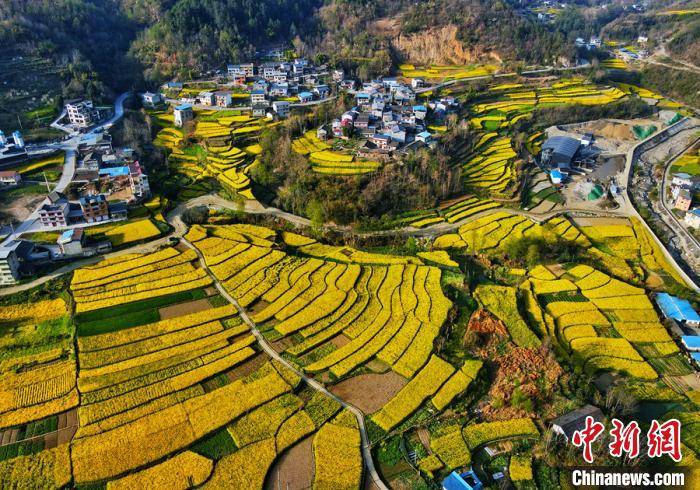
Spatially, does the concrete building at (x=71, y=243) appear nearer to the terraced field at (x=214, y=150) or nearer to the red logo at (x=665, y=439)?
the terraced field at (x=214, y=150)

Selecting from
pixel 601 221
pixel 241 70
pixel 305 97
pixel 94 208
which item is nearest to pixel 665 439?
pixel 601 221

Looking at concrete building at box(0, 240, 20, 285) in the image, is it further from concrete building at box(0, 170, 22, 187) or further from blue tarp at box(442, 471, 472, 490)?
blue tarp at box(442, 471, 472, 490)

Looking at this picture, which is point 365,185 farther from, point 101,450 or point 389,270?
point 101,450

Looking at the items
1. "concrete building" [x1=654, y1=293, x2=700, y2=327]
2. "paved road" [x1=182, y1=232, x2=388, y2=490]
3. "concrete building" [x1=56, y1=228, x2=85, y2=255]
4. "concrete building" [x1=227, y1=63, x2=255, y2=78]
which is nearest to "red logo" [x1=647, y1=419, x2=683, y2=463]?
"paved road" [x1=182, y1=232, x2=388, y2=490]

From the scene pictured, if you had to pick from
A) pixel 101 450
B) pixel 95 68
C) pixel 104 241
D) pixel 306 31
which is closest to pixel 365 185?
pixel 104 241

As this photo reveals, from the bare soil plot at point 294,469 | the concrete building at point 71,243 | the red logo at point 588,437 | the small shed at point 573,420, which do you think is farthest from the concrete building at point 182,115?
the red logo at point 588,437
